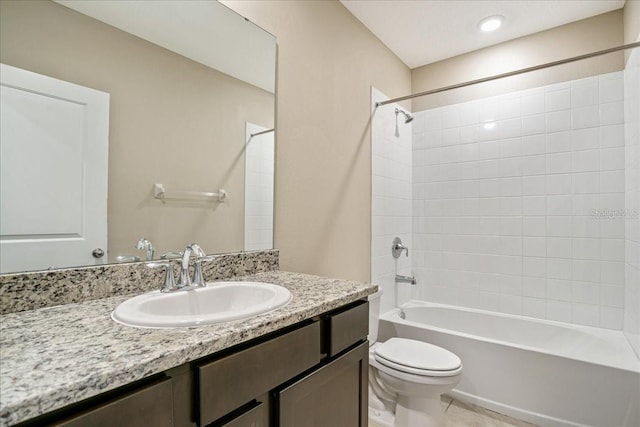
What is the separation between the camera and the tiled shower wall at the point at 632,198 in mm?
1831

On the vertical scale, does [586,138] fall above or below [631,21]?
below

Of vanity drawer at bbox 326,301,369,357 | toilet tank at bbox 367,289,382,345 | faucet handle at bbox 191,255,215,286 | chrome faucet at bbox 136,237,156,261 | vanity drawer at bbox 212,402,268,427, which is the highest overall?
chrome faucet at bbox 136,237,156,261

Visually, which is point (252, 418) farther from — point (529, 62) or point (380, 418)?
point (529, 62)

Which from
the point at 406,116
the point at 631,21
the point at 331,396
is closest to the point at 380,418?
the point at 331,396

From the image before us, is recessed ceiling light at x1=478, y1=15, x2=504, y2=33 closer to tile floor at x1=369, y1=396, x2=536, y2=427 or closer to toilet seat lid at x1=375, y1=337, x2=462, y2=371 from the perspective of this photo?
toilet seat lid at x1=375, y1=337, x2=462, y2=371

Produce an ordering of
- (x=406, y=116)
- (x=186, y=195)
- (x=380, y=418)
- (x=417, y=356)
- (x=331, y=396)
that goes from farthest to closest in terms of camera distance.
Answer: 1. (x=406, y=116)
2. (x=380, y=418)
3. (x=417, y=356)
4. (x=186, y=195)
5. (x=331, y=396)

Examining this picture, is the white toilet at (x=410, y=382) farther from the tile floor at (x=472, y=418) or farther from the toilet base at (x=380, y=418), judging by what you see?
the tile floor at (x=472, y=418)

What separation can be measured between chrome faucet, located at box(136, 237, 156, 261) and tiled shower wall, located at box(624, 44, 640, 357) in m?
2.41

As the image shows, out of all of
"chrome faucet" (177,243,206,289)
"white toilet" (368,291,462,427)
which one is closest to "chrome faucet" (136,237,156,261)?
"chrome faucet" (177,243,206,289)

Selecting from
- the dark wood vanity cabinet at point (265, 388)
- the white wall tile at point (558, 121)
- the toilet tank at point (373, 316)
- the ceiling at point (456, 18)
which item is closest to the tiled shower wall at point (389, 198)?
the toilet tank at point (373, 316)

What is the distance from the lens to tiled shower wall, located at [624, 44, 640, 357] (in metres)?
1.83

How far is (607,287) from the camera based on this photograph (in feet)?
7.09

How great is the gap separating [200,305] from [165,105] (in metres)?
0.74

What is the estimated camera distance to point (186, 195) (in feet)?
4.16
